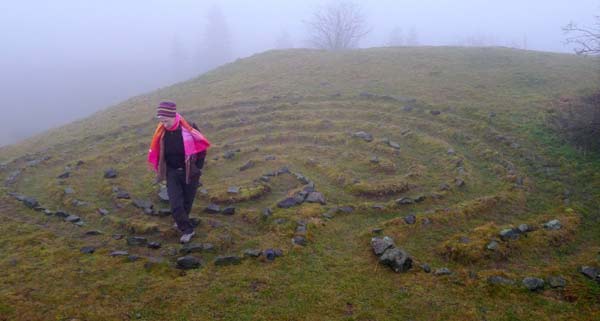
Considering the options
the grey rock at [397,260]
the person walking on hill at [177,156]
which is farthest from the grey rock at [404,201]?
the person walking on hill at [177,156]

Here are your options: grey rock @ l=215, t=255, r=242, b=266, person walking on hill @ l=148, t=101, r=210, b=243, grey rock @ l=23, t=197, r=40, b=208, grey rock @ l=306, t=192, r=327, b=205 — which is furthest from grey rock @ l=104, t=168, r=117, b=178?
grey rock @ l=215, t=255, r=242, b=266

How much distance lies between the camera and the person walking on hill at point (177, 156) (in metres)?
→ 8.98

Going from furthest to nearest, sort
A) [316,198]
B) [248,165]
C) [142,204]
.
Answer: [248,165], [142,204], [316,198]

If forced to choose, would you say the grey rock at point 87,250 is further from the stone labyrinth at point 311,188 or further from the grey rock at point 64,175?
the grey rock at point 64,175

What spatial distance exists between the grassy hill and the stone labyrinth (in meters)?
0.06

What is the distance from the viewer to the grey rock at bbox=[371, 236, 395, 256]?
8352 millimetres

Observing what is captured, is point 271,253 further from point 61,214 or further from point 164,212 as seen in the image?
point 61,214

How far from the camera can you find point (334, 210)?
10.7m

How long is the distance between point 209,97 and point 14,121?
5259cm

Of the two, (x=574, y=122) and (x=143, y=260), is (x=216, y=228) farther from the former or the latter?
(x=574, y=122)

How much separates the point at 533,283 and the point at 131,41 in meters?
149

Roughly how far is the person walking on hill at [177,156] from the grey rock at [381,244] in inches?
156

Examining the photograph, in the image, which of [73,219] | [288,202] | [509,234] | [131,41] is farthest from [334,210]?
[131,41]

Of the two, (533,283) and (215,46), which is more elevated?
(215,46)
